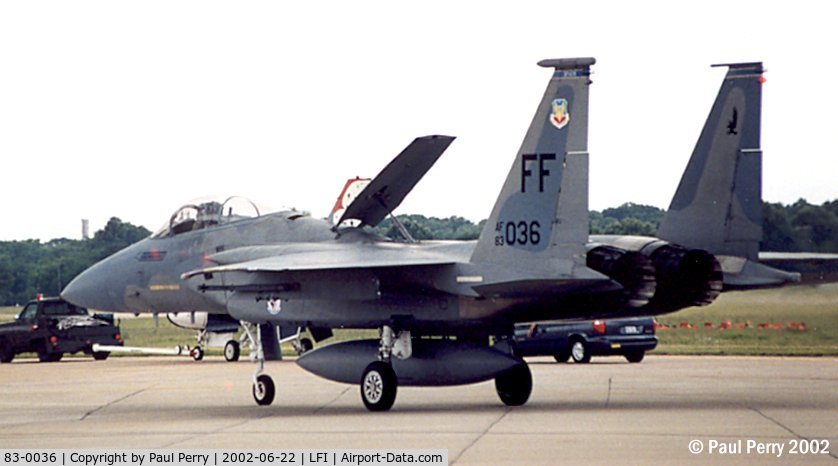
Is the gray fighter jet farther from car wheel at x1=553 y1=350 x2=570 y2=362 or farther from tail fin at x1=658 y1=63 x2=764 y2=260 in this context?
car wheel at x1=553 y1=350 x2=570 y2=362

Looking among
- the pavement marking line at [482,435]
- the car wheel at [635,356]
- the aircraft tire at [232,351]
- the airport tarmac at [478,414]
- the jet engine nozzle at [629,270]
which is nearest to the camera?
the pavement marking line at [482,435]

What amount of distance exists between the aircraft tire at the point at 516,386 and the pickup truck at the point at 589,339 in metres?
10.6

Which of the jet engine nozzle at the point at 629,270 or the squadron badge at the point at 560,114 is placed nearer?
the squadron badge at the point at 560,114

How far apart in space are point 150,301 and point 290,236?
2.76 m

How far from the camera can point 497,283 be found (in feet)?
50.7

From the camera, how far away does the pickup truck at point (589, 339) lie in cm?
2803

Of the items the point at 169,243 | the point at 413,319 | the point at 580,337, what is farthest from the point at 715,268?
the point at 580,337

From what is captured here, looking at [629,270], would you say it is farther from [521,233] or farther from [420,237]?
[420,237]

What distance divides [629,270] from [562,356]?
1341 centimetres

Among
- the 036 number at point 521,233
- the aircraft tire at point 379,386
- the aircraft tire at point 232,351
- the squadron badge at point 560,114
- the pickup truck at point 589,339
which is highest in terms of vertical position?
the squadron badge at point 560,114

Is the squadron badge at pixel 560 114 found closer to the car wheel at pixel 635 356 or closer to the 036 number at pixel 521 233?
the 036 number at pixel 521 233

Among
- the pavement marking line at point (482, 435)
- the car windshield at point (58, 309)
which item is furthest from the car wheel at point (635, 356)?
the car windshield at point (58, 309)

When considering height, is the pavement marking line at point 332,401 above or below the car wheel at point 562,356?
above

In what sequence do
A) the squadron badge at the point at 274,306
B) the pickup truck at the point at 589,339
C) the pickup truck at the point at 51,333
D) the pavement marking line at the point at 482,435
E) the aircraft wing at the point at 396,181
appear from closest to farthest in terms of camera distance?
the pavement marking line at the point at 482,435 → the aircraft wing at the point at 396,181 → the squadron badge at the point at 274,306 → the pickup truck at the point at 589,339 → the pickup truck at the point at 51,333
